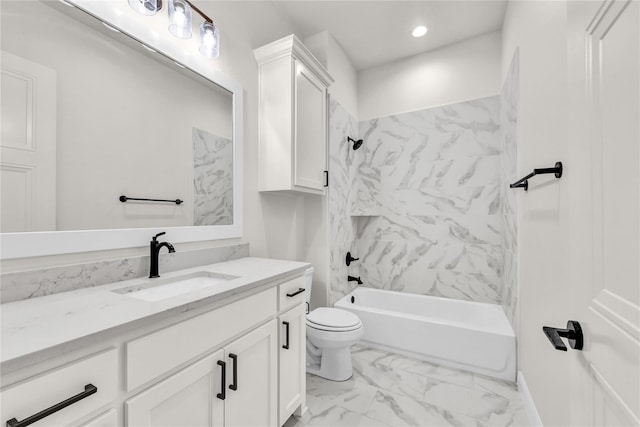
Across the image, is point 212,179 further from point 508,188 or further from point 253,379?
point 508,188

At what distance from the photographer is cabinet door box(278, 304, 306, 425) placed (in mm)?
1346

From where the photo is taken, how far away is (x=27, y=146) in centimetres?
94

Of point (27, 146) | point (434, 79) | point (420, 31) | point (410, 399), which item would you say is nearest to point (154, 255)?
point (27, 146)

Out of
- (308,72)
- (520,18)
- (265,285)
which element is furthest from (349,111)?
(265,285)

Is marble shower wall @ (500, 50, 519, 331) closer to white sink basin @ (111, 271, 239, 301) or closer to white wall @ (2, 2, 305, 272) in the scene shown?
white wall @ (2, 2, 305, 272)

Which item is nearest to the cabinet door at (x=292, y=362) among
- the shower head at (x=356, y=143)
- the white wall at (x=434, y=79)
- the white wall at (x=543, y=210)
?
the white wall at (x=543, y=210)

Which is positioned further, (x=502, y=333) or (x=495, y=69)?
(x=495, y=69)

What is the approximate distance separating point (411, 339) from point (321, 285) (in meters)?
0.86

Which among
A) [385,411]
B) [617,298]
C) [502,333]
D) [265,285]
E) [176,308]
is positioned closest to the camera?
[617,298]

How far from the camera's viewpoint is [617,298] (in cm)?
48

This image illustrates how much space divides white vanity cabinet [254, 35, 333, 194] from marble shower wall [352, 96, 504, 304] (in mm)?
1187

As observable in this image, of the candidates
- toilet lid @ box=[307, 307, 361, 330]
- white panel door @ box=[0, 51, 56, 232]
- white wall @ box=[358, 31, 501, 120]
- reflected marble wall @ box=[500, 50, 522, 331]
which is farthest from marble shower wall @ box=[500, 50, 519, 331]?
white panel door @ box=[0, 51, 56, 232]

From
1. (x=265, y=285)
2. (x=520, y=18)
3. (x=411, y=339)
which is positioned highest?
(x=520, y=18)

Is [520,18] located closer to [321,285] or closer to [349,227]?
[349,227]
